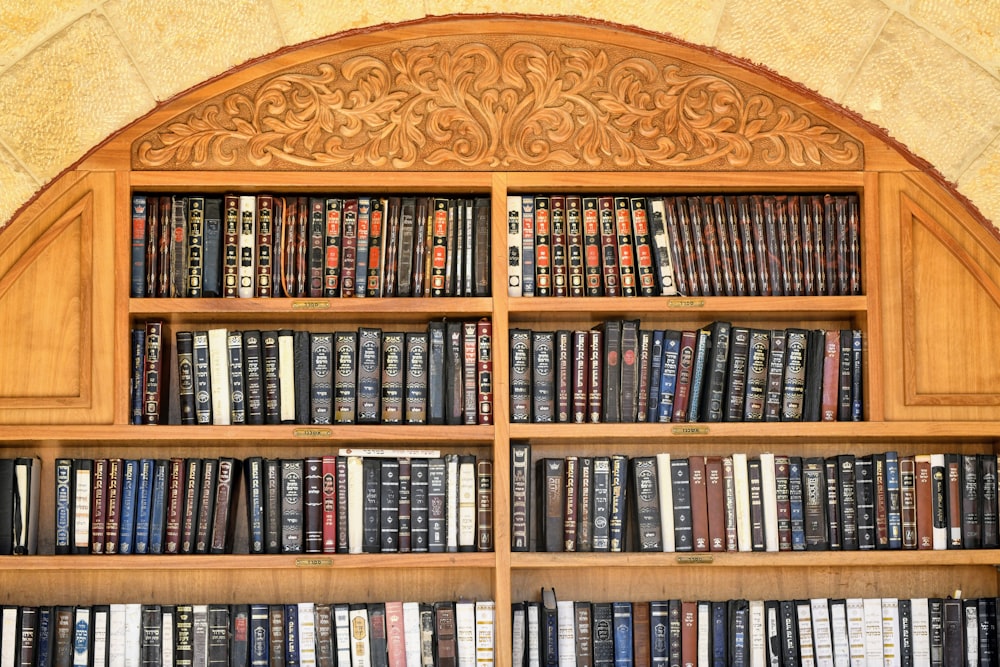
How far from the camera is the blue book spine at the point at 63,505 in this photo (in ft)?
10.6

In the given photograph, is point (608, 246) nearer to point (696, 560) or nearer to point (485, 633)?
point (696, 560)

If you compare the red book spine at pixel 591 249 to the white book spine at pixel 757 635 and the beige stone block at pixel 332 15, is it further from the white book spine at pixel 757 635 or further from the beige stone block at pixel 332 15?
the white book spine at pixel 757 635

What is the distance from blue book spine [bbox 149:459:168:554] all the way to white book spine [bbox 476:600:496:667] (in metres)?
0.89

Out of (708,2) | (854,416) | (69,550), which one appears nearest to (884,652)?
(854,416)

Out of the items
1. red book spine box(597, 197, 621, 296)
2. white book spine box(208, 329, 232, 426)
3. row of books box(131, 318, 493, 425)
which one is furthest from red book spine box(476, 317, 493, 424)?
white book spine box(208, 329, 232, 426)

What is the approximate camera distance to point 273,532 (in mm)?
3264

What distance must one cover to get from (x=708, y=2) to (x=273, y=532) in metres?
1.88

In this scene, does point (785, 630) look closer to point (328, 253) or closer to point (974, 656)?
point (974, 656)

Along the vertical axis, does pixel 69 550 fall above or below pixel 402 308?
below

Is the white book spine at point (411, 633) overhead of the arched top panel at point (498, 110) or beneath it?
beneath

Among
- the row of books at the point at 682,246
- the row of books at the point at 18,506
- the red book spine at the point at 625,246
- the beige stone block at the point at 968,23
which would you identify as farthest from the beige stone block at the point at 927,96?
the row of books at the point at 18,506

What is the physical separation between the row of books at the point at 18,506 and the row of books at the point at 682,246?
56.5 inches

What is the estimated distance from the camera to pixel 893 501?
10.9 feet

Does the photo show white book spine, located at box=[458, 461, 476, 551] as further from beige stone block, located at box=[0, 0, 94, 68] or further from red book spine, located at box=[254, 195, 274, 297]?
beige stone block, located at box=[0, 0, 94, 68]
